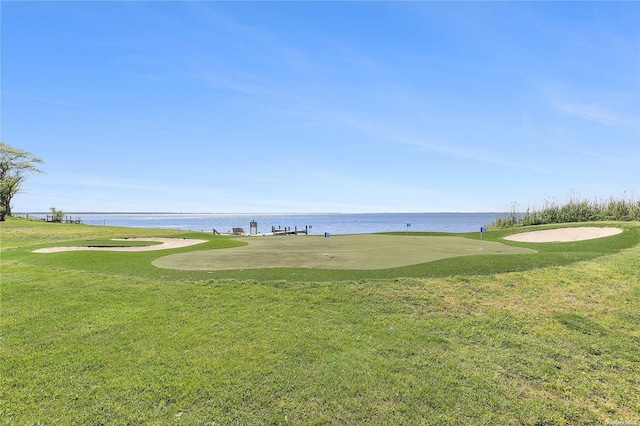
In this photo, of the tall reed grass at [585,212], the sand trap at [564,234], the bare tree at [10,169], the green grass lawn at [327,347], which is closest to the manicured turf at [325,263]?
the green grass lawn at [327,347]

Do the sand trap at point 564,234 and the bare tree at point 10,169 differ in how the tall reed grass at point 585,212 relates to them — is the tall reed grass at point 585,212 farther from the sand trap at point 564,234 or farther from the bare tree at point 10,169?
the bare tree at point 10,169

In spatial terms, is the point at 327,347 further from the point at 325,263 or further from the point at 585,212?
the point at 585,212

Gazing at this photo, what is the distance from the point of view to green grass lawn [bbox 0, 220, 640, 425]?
4.16 metres

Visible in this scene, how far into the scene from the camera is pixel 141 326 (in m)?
6.57

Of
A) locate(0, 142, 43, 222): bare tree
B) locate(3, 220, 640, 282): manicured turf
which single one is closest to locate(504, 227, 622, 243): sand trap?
locate(3, 220, 640, 282): manicured turf

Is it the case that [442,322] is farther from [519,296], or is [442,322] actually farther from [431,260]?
[431,260]

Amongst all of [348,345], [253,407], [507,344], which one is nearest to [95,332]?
[253,407]

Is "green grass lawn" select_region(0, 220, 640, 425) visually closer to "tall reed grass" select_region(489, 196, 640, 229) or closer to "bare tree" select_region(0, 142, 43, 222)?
"tall reed grass" select_region(489, 196, 640, 229)

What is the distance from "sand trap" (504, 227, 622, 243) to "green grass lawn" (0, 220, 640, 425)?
8953 mm

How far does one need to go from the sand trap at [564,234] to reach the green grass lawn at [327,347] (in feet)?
29.4

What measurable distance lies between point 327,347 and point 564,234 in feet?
65.0

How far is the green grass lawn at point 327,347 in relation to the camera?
4164 millimetres

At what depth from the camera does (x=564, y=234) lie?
63.2 feet

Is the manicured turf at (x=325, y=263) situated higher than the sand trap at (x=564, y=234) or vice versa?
the sand trap at (x=564, y=234)
